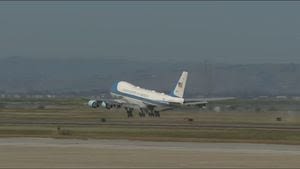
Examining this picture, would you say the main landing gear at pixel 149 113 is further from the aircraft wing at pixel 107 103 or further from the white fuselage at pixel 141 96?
the aircraft wing at pixel 107 103

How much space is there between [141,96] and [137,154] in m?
81.1

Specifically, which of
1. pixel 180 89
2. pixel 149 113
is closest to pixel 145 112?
pixel 149 113

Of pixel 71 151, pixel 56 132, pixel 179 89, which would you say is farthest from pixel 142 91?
pixel 71 151

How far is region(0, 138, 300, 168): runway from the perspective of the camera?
3725 cm

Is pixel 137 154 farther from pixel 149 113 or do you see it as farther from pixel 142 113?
pixel 142 113

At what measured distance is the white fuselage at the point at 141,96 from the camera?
121875 millimetres

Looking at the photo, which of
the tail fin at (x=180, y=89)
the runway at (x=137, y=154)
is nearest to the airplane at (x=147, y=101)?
the tail fin at (x=180, y=89)

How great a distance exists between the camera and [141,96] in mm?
124688

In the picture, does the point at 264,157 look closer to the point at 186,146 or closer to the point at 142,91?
the point at 186,146

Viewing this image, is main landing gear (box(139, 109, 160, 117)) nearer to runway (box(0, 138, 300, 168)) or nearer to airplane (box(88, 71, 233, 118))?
airplane (box(88, 71, 233, 118))

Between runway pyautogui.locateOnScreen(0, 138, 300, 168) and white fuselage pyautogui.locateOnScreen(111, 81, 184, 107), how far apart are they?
213 feet

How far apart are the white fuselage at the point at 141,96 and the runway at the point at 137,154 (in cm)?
6498

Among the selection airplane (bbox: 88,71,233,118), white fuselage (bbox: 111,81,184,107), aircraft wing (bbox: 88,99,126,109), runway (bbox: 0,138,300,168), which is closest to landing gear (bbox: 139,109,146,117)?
airplane (bbox: 88,71,233,118)

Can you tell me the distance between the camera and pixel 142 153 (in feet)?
145
